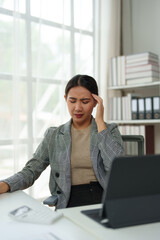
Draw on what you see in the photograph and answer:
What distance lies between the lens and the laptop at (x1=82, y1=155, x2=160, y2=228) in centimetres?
82

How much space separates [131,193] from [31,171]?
795 millimetres

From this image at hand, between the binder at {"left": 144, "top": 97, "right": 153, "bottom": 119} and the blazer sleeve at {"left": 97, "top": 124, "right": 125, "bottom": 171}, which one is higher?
the binder at {"left": 144, "top": 97, "right": 153, "bottom": 119}

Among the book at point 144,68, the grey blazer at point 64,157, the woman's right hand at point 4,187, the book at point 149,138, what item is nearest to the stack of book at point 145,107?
the book at point 149,138

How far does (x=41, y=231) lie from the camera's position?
2.79 feet

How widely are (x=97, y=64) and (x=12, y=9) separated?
1.11 m

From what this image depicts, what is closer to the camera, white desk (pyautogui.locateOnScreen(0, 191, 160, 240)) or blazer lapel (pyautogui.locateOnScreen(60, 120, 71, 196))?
white desk (pyautogui.locateOnScreen(0, 191, 160, 240))

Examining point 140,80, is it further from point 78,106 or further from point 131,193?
point 131,193

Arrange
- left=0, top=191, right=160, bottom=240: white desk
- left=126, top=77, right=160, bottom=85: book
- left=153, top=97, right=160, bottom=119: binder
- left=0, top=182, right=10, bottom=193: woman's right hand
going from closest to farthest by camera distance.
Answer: left=0, top=191, right=160, bottom=240: white desk < left=0, top=182, right=10, bottom=193: woman's right hand < left=153, top=97, right=160, bottom=119: binder < left=126, top=77, right=160, bottom=85: book

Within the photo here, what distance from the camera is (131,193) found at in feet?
2.82

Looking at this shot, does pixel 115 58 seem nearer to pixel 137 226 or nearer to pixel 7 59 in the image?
pixel 7 59

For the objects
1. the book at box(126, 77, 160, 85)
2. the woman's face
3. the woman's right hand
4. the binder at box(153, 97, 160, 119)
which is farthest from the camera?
the book at box(126, 77, 160, 85)

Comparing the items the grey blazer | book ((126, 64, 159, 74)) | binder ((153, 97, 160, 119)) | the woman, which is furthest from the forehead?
book ((126, 64, 159, 74))

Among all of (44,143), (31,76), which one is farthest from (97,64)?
(44,143)

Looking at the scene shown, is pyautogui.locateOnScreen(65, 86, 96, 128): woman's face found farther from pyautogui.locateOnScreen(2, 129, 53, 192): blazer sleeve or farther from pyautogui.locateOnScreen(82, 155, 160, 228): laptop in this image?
pyautogui.locateOnScreen(82, 155, 160, 228): laptop
